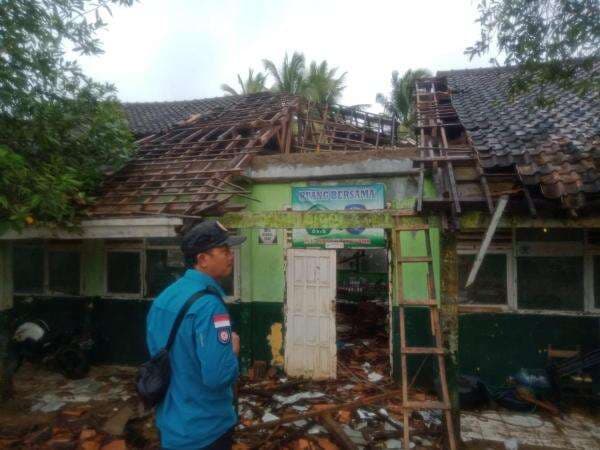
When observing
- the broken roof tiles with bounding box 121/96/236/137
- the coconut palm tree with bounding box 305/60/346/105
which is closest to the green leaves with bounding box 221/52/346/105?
the coconut palm tree with bounding box 305/60/346/105

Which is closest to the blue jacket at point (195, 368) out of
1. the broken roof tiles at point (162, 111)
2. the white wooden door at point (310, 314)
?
the white wooden door at point (310, 314)

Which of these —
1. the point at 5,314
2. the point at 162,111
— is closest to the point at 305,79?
the point at 162,111

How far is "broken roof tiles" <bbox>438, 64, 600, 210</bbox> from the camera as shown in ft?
15.4

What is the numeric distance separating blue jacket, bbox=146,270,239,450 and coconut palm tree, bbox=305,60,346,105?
22.0m

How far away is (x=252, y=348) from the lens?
26.2 ft

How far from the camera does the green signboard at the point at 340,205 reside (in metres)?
7.40

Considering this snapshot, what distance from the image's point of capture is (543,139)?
6.26 m

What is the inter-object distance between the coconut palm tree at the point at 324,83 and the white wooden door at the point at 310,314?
56.0ft

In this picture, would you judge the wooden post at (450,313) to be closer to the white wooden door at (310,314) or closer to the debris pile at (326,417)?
the debris pile at (326,417)

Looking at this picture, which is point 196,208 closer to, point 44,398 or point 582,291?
point 44,398

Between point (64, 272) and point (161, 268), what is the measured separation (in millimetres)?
A: 2336

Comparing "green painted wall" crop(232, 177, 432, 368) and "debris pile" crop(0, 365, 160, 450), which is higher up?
"green painted wall" crop(232, 177, 432, 368)

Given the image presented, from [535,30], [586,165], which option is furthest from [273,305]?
[535,30]

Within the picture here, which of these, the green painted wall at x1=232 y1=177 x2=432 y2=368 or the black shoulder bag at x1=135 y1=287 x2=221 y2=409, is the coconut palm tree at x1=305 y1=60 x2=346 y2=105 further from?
the black shoulder bag at x1=135 y1=287 x2=221 y2=409
